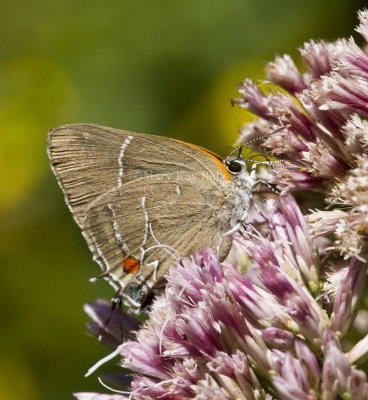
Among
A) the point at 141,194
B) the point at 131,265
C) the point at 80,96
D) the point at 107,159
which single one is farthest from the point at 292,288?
the point at 80,96

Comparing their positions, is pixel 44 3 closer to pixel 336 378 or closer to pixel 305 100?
pixel 305 100

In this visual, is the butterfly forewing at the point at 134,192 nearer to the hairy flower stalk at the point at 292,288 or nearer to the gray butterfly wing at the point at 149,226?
the gray butterfly wing at the point at 149,226

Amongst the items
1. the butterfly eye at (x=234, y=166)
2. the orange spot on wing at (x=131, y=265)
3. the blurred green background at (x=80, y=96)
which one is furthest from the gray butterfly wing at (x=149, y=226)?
the blurred green background at (x=80, y=96)

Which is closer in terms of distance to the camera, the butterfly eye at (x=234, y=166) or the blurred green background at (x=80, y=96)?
the butterfly eye at (x=234, y=166)

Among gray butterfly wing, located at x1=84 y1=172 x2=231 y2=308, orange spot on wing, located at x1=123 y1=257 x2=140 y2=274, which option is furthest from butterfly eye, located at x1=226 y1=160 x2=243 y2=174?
orange spot on wing, located at x1=123 y1=257 x2=140 y2=274

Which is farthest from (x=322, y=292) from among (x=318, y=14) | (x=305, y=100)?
(x=318, y=14)
